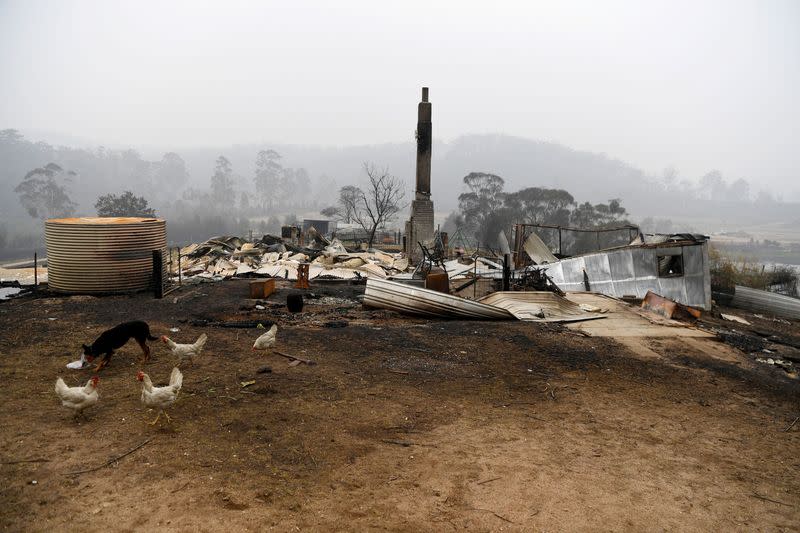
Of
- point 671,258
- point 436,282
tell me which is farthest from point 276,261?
point 671,258

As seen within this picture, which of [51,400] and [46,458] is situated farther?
[51,400]

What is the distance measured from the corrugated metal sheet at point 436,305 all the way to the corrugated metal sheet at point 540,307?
0.57m

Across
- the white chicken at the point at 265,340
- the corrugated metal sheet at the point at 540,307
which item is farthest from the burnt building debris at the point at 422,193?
the white chicken at the point at 265,340

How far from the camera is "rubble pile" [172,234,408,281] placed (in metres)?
17.7

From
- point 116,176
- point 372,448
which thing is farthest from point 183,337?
point 116,176

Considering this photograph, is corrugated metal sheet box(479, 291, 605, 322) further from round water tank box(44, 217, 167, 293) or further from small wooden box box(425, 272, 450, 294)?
round water tank box(44, 217, 167, 293)

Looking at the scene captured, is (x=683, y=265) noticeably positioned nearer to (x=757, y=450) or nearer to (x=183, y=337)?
(x=757, y=450)

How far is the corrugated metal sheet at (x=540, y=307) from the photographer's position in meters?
11.4

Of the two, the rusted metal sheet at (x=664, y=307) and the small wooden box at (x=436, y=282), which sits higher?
the small wooden box at (x=436, y=282)

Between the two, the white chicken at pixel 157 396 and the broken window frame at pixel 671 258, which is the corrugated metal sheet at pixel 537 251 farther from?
the white chicken at pixel 157 396

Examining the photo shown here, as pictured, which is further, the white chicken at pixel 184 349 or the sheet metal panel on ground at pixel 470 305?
the sheet metal panel on ground at pixel 470 305

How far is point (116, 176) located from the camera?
130625 mm

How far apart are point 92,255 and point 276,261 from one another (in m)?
7.68

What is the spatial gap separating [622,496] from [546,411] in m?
1.88
